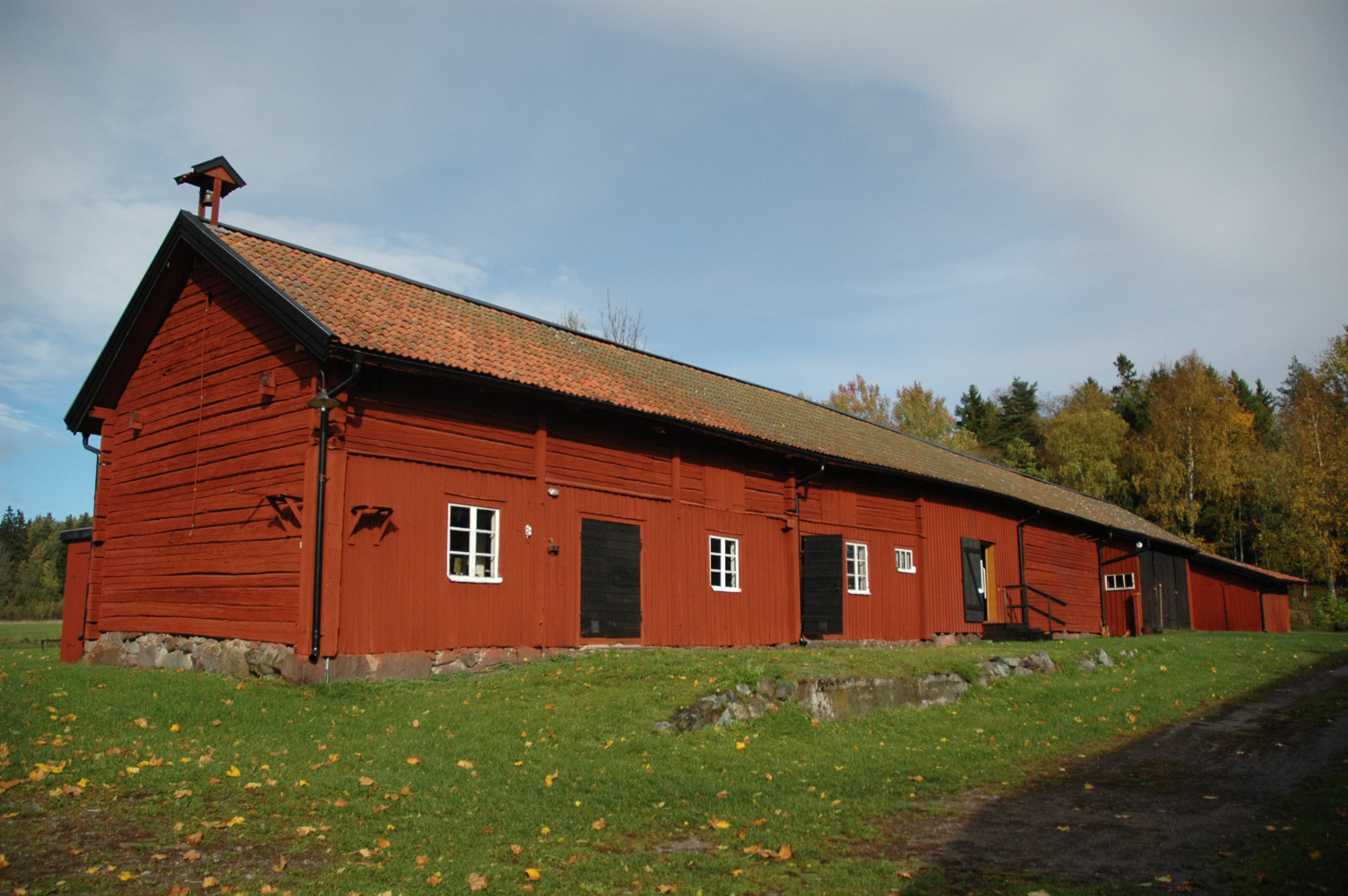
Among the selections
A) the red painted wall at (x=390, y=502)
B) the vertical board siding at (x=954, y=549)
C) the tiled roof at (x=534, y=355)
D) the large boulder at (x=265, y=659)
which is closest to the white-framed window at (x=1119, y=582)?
the vertical board siding at (x=954, y=549)

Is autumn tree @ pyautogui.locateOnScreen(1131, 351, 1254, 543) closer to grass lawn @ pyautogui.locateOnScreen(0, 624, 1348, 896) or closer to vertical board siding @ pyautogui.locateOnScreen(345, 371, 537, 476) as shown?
grass lawn @ pyautogui.locateOnScreen(0, 624, 1348, 896)

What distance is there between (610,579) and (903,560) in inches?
368

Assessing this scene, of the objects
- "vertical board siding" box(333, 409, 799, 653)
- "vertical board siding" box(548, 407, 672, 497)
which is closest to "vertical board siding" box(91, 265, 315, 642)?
"vertical board siding" box(333, 409, 799, 653)

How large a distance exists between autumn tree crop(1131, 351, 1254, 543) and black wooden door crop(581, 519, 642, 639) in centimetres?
3847

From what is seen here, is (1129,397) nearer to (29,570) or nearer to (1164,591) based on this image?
(1164,591)

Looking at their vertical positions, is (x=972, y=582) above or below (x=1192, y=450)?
below

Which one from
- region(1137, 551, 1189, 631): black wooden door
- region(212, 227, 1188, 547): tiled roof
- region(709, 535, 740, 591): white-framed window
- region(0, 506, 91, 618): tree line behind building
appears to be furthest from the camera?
region(0, 506, 91, 618): tree line behind building

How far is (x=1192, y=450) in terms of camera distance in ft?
147

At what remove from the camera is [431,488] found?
12.6 meters

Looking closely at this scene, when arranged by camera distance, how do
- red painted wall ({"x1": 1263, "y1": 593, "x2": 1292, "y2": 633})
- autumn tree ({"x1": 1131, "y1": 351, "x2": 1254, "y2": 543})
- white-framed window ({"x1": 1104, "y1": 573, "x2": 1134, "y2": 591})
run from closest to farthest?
white-framed window ({"x1": 1104, "y1": 573, "x2": 1134, "y2": 591}), red painted wall ({"x1": 1263, "y1": 593, "x2": 1292, "y2": 633}), autumn tree ({"x1": 1131, "y1": 351, "x2": 1254, "y2": 543})

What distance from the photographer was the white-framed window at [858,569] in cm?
1997

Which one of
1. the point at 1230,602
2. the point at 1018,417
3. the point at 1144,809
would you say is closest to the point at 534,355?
the point at 1144,809

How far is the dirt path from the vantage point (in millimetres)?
6277

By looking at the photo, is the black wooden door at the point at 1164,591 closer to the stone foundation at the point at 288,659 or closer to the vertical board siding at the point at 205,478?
the stone foundation at the point at 288,659
